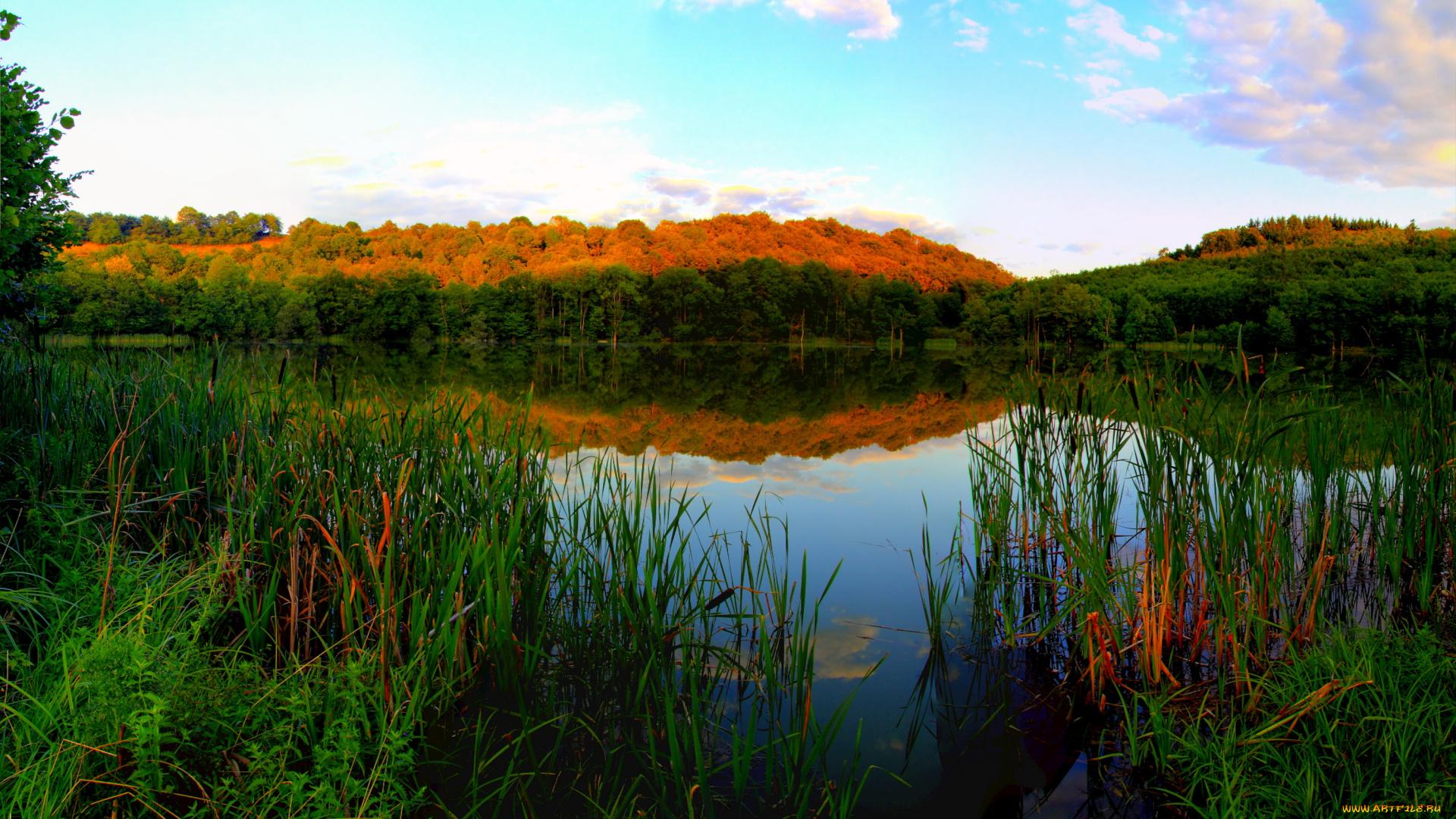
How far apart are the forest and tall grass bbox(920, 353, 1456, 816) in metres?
36.4

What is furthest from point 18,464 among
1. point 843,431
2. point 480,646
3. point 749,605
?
point 843,431

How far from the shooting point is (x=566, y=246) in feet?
266

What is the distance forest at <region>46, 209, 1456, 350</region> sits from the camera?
46.3 metres

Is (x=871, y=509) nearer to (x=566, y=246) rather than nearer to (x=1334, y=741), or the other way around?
(x=1334, y=741)

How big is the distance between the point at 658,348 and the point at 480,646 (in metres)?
57.1

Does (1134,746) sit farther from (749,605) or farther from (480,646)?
(480,646)

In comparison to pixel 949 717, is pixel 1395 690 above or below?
above

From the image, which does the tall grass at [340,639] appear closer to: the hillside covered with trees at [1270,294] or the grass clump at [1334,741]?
the grass clump at [1334,741]

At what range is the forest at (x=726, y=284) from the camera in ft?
152

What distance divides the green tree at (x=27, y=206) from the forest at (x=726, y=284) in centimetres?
2838

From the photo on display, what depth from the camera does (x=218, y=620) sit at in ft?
8.30

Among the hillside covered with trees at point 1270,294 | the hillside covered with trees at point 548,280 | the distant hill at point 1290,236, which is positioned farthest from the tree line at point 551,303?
the distant hill at point 1290,236

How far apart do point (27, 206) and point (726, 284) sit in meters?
70.1

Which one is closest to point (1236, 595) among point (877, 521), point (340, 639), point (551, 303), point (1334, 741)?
point (1334, 741)
